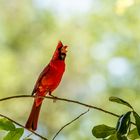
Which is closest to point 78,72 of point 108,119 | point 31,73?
point 31,73

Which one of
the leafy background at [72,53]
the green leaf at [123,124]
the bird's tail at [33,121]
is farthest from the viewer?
the leafy background at [72,53]

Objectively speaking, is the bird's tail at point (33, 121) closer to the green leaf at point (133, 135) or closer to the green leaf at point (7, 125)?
the green leaf at point (7, 125)

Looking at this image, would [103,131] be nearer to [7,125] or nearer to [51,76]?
[7,125]

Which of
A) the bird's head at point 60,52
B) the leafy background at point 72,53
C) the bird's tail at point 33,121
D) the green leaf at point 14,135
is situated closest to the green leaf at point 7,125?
the green leaf at point 14,135

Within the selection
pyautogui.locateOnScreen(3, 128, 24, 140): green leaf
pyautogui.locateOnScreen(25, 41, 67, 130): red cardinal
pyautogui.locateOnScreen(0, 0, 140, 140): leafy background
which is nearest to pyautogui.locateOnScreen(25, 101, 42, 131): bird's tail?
pyautogui.locateOnScreen(25, 41, 67, 130): red cardinal

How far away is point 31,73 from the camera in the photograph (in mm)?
5062

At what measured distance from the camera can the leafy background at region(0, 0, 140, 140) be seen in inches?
189

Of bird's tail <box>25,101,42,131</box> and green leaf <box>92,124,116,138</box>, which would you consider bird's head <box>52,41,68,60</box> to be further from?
green leaf <box>92,124,116,138</box>

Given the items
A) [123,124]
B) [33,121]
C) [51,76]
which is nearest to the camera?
[123,124]

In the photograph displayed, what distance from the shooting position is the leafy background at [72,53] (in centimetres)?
480

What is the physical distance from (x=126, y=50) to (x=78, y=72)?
48 centimetres

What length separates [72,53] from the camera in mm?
5336

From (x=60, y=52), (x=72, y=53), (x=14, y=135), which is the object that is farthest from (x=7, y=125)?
(x=72, y=53)

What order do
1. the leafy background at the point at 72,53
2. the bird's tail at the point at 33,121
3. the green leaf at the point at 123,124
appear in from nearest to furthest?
the green leaf at the point at 123,124, the bird's tail at the point at 33,121, the leafy background at the point at 72,53
